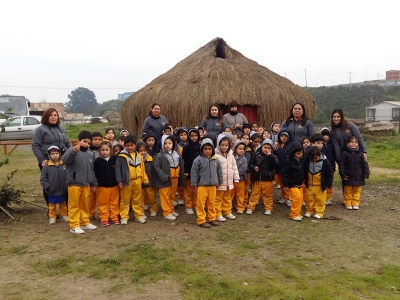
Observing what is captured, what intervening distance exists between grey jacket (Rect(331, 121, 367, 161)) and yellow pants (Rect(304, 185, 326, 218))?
Answer: 31.6 inches

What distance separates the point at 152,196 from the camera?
17.2ft

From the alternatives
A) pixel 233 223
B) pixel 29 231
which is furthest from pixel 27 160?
pixel 233 223

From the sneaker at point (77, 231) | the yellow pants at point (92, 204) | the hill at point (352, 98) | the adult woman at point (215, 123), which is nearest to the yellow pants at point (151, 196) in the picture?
the yellow pants at point (92, 204)

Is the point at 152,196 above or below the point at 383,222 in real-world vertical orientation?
above

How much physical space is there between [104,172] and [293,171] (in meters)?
2.59

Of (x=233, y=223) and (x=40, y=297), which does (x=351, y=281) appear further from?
(x=40, y=297)

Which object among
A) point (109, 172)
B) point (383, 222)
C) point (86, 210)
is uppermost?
point (109, 172)

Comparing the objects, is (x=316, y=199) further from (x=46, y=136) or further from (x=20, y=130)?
(x=20, y=130)

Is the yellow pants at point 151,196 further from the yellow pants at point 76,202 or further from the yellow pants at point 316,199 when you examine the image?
the yellow pants at point 316,199

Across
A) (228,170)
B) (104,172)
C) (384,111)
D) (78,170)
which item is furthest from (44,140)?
(384,111)

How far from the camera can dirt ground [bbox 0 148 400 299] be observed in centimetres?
307

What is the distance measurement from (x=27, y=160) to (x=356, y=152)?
9778 millimetres

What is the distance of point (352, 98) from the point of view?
42.1 metres

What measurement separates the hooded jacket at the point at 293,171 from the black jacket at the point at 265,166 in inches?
7.3
